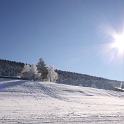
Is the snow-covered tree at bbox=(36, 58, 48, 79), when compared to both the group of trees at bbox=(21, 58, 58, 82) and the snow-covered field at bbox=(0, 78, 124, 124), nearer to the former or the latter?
the group of trees at bbox=(21, 58, 58, 82)

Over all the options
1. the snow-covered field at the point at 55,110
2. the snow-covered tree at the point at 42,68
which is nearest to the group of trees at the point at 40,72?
the snow-covered tree at the point at 42,68

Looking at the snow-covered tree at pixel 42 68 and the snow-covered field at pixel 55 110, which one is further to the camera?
the snow-covered tree at pixel 42 68

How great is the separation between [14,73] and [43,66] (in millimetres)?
59576

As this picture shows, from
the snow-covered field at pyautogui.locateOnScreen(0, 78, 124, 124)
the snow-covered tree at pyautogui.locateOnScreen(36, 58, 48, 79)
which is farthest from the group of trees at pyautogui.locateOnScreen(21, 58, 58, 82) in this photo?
the snow-covered field at pyautogui.locateOnScreen(0, 78, 124, 124)

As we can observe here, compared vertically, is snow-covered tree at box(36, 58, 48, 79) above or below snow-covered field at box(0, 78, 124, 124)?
above

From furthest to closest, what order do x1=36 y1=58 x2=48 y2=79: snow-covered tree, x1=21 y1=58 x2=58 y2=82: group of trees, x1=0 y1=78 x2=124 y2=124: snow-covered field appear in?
1. x1=36 y1=58 x2=48 y2=79: snow-covered tree
2. x1=21 y1=58 x2=58 y2=82: group of trees
3. x1=0 y1=78 x2=124 y2=124: snow-covered field

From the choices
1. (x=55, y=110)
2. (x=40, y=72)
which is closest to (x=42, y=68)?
(x=40, y=72)

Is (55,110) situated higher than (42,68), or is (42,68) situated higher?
(42,68)

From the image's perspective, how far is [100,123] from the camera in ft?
42.1

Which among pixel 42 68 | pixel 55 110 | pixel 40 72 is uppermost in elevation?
pixel 42 68

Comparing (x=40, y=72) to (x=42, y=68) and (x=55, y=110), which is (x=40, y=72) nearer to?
(x=42, y=68)

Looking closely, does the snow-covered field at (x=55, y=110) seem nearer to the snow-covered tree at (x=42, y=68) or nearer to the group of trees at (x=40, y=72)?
the group of trees at (x=40, y=72)

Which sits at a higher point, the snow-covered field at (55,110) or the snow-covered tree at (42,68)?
the snow-covered tree at (42,68)

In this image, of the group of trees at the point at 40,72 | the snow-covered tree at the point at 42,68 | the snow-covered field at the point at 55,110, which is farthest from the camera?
the snow-covered tree at the point at 42,68
